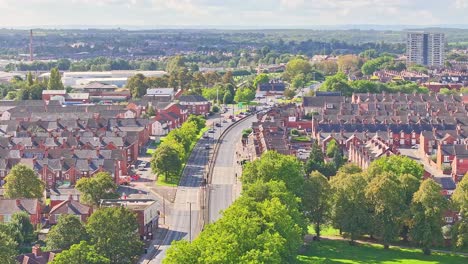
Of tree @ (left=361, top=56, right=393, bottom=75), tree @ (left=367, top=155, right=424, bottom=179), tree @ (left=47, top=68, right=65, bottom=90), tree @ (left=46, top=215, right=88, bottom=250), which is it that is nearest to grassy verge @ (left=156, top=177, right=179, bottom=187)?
tree @ (left=367, top=155, right=424, bottom=179)

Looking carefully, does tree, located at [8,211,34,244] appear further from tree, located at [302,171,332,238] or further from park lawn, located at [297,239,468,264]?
tree, located at [302,171,332,238]

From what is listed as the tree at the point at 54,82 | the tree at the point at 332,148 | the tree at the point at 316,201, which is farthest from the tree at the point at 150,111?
the tree at the point at 316,201

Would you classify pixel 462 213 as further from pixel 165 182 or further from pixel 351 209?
pixel 165 182

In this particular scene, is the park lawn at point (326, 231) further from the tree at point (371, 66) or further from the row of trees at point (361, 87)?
the tree at point (371, 66)

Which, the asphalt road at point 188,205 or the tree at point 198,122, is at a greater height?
the tree at point 198,122

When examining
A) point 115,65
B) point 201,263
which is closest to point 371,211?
point 201,263

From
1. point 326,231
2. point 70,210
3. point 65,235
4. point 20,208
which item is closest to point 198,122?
point 326,231
